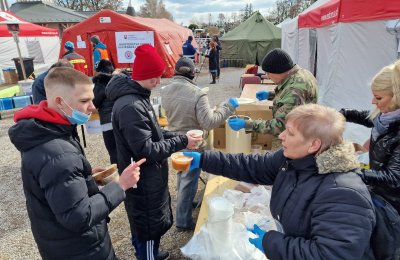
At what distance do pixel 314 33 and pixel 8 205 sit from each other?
10.4 metres

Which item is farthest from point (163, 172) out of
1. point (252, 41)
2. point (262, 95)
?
point (252, 41)

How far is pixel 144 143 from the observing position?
2193 millimetres

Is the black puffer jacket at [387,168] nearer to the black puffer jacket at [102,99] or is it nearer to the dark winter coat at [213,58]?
the black puffer jacket at [102,99]

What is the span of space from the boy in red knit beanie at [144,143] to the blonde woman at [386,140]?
1351 mm

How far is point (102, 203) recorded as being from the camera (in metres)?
1.60

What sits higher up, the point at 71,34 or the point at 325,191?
the point at 71,34

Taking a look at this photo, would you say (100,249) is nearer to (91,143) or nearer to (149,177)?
(149,177)

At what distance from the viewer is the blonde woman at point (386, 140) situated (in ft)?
6.12

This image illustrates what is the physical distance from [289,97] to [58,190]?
2.10 m

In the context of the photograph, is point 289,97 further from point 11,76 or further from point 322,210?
point 11,76

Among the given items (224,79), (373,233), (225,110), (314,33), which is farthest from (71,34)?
(373,233)

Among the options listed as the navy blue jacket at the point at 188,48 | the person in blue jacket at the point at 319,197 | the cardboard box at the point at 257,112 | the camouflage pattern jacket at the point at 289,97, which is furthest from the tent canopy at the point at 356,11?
the navy blue jacket at the point at 188,48

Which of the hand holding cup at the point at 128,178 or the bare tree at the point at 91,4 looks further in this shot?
the bare tree at the point at 91,4

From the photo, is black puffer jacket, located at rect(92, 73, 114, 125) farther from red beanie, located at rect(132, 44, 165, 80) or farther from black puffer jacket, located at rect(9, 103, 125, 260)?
black puffer jacket, located at rect(9, 103, 125, 260)
